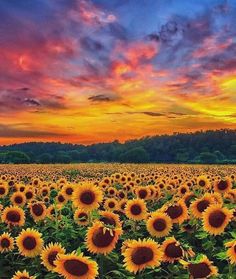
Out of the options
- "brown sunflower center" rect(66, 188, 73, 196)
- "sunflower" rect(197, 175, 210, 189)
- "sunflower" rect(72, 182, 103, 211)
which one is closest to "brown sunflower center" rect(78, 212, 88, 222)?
"sunflower" rect(72, 182, 103, 211)

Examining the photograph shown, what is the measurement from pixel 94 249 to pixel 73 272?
906mm

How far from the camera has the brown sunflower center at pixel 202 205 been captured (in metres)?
8.61

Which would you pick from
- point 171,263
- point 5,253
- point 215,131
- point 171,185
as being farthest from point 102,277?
point 215,131

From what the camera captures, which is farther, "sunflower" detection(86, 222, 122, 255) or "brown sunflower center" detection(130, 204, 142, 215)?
"brown sunflower center" detection(130, 204, 142, 215)

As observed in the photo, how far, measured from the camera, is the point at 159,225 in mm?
8141

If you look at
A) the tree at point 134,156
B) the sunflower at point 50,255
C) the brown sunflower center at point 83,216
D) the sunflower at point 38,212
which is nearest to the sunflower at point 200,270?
the sunflower at point 50,255

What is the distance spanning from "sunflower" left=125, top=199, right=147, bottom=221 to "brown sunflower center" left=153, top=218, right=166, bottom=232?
1.14m

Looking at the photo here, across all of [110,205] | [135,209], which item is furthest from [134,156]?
[135,209]

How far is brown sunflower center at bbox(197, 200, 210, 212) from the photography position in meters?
8.61

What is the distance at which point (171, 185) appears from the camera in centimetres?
1570

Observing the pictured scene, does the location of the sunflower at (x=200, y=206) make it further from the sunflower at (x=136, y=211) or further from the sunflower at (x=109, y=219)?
the sunflower at (x=109, y=219)

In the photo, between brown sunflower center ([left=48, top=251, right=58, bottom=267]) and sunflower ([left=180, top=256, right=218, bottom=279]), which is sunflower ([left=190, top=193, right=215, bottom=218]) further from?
sunflower ([left=180, top=256, right=218, bottom=279])

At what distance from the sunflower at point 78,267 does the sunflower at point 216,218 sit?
8.72ft

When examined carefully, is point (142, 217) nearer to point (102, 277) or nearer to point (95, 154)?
point (102, 277)
